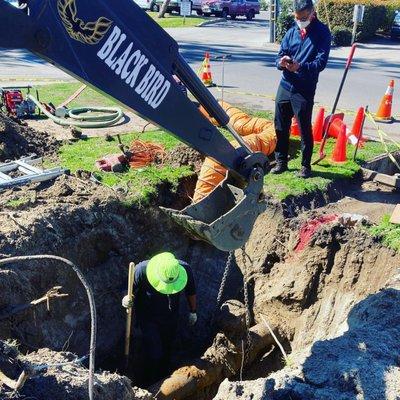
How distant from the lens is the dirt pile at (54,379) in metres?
3.85

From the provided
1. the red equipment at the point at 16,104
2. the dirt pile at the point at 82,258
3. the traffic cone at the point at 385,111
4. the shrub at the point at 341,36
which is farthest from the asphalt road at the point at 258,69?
the dirt pile at the point at 82,258

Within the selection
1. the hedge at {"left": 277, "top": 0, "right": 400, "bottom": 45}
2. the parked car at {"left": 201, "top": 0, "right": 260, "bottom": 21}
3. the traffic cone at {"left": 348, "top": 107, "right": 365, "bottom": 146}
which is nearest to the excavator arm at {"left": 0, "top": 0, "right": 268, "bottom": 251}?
the traffic cone at {"left": 348, "top": 107, "right": 365, "bottom": 146}

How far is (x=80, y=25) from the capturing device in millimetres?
3977

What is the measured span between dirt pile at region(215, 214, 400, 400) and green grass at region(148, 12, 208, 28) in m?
24.4

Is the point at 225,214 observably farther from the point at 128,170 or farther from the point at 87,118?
the point at 87,118

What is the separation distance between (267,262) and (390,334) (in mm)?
2701

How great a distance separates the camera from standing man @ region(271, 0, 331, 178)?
7301 mm

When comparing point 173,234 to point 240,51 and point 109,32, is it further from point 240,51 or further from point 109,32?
point 240,51

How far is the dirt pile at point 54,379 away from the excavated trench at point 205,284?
34 cm

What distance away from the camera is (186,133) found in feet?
15.9

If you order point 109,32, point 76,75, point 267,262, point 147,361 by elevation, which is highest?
point 109,32

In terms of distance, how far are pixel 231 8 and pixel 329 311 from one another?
99.6ft

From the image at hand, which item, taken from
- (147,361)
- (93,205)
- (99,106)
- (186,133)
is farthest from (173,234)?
(99,106)

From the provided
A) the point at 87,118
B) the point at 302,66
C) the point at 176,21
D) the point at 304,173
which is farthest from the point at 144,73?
the point at 176,21
